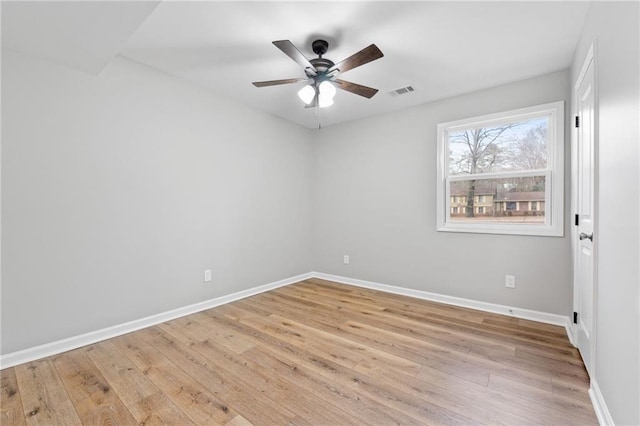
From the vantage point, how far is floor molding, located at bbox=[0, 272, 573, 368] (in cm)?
212

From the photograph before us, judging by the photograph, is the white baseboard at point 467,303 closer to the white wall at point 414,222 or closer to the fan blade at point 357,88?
the white wall at point 414,222

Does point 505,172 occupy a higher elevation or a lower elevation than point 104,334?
A: higher

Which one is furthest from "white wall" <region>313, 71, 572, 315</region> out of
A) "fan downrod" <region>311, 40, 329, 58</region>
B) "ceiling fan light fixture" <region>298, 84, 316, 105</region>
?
"fan downrod" <region>311, 40, 329, 58</region>

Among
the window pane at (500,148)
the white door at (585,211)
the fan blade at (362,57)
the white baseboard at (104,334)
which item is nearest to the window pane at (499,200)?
the window pane at (500,148)

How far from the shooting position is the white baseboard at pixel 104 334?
206 cm

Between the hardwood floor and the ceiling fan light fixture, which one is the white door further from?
the ceiling fan light fixture

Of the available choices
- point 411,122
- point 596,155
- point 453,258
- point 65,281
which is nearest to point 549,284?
point 453,258

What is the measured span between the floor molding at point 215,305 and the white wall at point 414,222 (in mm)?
71

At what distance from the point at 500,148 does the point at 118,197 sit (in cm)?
396

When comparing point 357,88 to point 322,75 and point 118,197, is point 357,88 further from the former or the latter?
point 118,197

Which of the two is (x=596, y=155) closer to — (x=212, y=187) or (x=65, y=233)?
(x=212, y=187)

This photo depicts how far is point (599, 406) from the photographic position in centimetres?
151

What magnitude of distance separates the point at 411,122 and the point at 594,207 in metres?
2.33

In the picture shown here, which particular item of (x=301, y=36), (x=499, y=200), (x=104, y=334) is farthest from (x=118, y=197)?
(x=499, y=200)
